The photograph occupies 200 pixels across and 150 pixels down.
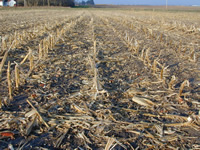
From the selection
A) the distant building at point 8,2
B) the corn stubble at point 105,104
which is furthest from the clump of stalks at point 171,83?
the distant building at point 8,2

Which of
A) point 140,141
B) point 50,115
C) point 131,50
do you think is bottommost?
point 140,141

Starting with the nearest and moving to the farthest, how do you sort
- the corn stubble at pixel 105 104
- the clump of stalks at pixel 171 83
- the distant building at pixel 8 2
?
1. the corn stubble at pixel 105 104
2. the clump of stalks at pixel 171 83
3. the distant building at pixel 8 2

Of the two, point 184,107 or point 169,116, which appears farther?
point 184,107

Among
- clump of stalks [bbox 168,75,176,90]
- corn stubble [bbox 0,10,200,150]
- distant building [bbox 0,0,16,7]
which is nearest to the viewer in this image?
corn stubble [bbox 0,10,200,150]

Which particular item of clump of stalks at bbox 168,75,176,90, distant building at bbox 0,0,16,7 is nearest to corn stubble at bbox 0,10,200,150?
clump of stalks at bbox 168,75,176,90

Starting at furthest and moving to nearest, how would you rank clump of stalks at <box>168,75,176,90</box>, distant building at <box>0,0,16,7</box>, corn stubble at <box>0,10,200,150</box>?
distant building at <box>0,0,16,7</box> → clump of stalks at <box>168,75,176,90</box> → corn stubble at <box>0,10,200,150</box>

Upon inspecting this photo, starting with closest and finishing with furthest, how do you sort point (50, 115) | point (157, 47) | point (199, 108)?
point (50, 115) → point (199, 108) → point (157, 47)

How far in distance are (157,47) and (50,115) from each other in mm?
5027

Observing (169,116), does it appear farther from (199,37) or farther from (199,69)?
(199,37)

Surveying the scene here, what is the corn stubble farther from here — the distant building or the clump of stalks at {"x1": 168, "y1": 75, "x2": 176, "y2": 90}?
the distant building

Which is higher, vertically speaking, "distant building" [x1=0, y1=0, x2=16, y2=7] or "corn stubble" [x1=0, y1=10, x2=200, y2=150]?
"distant building" [x1=0, y1=0, x2=16, y2=7]

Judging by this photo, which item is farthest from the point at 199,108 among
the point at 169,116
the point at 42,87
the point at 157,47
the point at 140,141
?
the point at 157,47

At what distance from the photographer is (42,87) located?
3.45m

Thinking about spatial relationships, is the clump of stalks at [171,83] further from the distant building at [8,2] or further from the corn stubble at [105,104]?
the distant building at [8,2]
